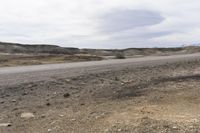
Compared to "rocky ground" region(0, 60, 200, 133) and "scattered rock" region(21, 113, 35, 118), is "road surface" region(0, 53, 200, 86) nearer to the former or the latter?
"rocky ground" region(0, 60, 200, 133)

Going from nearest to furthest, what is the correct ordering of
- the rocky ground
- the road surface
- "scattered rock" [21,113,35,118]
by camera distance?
the rocky ground → "scattered rock" [21,113,35,118] → the road surface

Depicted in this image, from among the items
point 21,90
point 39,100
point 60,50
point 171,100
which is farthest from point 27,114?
point 60,50

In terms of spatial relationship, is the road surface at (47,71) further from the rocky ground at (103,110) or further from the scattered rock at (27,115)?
the scattered rock at (27,115)

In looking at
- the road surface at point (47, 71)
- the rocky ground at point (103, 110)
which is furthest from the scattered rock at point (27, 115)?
the road surface at point (47, 71)

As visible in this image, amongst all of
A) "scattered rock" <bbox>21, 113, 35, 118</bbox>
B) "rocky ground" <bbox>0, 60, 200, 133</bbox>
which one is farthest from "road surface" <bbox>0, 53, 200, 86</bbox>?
"scattered rock" <bbox>21, 113, 35, 118</bbox>

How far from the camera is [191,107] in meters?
9.05

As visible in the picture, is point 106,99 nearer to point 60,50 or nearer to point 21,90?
point 21,90

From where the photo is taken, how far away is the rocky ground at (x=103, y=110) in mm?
7473

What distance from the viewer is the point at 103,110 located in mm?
9250

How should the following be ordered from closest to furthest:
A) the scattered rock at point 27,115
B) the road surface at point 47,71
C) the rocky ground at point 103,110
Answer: the rocky ground at point 103,110 < the scattered rock at point 27,115 < the road surface at point 47,71

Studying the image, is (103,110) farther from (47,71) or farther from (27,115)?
(47,71)

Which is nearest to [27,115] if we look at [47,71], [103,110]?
[103,110]

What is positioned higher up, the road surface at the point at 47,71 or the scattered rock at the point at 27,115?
the road surface at the point at 47,71

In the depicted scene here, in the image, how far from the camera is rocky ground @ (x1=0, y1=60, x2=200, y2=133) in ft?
24.5
